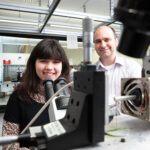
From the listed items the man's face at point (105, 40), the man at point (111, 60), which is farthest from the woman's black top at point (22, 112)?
the man's face at point (105, 40)

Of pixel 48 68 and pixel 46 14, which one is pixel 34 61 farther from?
pixel 46 14

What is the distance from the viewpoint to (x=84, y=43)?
0.41 m

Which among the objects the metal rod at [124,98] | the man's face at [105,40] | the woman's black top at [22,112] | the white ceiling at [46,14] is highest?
the white ceiling at [46,14]

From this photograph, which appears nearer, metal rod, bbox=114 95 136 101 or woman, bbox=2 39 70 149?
metal rod, bbox=114 95 136 101

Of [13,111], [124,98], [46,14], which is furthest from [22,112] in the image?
[46,14]

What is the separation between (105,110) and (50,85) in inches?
10.2

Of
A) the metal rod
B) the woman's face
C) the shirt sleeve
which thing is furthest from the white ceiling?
the metal rod

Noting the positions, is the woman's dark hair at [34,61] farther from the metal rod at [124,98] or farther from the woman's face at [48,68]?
the metal rod at [124,98]

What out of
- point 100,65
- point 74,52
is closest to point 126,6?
point 100,65

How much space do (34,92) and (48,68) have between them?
8.4 inches

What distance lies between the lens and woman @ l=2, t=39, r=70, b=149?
0.90m

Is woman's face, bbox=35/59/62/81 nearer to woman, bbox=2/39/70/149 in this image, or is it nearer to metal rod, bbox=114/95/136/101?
woman, bbox=2/39/70/149

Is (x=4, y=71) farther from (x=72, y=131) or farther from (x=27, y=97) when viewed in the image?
(x=72, y=131)

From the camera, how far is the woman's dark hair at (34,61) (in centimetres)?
96
